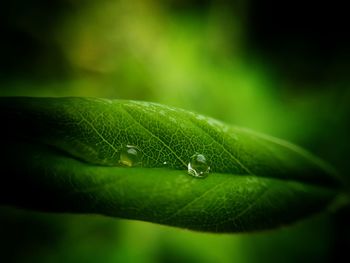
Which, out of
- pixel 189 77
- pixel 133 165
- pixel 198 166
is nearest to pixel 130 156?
pixel 133 165

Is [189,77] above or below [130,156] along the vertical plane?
below

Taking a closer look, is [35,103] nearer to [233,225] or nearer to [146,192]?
[146,192]

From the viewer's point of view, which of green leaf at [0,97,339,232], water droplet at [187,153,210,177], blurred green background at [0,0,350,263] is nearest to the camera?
green leaf at [0,97,339,232]

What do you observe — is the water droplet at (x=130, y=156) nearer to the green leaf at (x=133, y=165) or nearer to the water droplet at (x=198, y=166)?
the green leaf at (x=133, y=165)

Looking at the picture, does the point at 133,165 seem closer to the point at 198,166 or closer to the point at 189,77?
the point at 198,166

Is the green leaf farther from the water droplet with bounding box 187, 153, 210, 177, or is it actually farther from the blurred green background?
the blurred green background

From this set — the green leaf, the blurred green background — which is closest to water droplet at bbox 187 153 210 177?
the green leaf

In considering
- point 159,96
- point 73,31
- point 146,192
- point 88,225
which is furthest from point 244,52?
point 146,192
